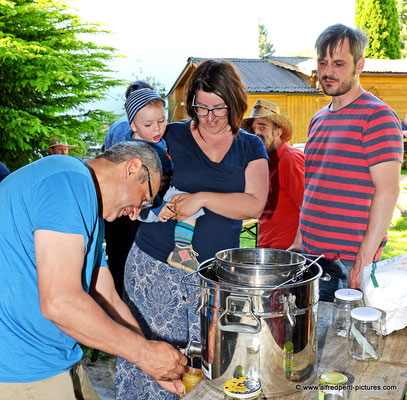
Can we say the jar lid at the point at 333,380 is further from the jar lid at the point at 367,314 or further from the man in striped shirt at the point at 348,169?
the man in striped shirt at the point at 348,169

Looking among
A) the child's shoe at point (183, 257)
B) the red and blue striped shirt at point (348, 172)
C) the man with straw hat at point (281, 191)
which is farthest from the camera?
the man with straw hat at point (281, 191)

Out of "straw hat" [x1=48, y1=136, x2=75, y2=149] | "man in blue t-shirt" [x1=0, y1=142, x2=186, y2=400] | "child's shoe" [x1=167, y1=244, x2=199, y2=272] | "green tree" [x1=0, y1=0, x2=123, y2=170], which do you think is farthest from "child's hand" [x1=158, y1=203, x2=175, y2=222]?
"green tree" [x1=0, y1=0, x2=123, y2=170]

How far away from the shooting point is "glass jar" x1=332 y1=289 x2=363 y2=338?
1.79 m

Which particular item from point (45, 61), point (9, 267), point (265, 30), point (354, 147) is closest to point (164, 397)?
point (9, 267)

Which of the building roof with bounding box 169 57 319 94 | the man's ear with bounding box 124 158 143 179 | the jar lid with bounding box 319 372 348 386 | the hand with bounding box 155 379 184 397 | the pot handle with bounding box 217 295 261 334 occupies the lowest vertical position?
the hand with bounding box 155 379 184 397

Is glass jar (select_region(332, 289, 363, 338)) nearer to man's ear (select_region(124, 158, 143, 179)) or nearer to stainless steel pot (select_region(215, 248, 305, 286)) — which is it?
stainless steel pot (select_region(215, 248, 305, 286))

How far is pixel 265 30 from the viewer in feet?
209

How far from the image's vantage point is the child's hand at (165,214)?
230 cm

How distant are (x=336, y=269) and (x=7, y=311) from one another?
1.56 m

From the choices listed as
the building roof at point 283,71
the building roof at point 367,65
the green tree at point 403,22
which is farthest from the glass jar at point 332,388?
the green tree at point 403,22

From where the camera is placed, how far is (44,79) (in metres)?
6.84

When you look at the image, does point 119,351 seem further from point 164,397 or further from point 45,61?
point 45,61

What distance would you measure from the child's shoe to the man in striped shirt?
2.23 feet

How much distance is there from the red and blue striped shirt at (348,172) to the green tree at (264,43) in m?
63.1
